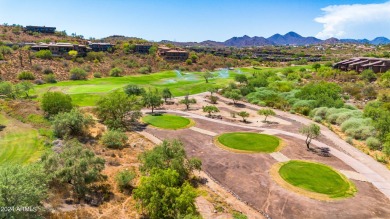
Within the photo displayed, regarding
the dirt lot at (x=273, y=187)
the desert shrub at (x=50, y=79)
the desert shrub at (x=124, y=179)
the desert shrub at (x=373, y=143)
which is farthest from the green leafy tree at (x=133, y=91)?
the desert shrub at (x=373, y=143)

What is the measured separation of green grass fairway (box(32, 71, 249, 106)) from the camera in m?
68.2

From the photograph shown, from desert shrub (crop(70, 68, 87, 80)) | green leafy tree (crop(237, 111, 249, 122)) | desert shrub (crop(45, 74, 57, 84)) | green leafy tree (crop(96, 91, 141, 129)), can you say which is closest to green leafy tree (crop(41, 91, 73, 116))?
green leafy tree (crop(96, 91, 141, 129))

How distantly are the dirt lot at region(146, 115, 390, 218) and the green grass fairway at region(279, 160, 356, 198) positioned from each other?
1.22m

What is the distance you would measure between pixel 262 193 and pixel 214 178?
19.0 ft

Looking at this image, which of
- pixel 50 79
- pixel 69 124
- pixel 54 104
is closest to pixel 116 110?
pixel 69 124

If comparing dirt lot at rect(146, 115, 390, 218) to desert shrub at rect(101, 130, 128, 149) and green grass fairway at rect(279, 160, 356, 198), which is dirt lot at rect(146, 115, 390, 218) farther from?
desert shrub at rect(101, 130, 128, 149)

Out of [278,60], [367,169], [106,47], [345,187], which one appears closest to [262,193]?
[345,187]

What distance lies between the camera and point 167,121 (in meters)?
52.0

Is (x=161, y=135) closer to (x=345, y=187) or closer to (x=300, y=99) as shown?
(x=345, y=187)

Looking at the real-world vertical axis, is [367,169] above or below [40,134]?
below

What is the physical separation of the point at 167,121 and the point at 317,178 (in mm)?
29450

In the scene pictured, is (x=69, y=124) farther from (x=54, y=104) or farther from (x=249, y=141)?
(x=249, y=141)

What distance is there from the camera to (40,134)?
1569 inches

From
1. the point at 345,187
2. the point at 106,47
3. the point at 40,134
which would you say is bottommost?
the point at 345,187
